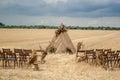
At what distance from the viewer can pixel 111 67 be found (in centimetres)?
2433

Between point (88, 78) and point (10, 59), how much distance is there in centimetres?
723

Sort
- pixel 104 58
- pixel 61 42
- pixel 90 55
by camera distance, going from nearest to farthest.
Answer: pixel 104 58
pixel 90 55
pixel 61 42

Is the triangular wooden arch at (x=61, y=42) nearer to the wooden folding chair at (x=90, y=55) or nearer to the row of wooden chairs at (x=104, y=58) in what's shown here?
the wooden folding chair at (x=90, y=55)

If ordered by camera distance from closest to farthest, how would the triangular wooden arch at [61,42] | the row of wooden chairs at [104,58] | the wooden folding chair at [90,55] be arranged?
the row of wooden chairs at [104,58], the wooden folding chair at [90,55], the triangular wooden arch at [61,42]

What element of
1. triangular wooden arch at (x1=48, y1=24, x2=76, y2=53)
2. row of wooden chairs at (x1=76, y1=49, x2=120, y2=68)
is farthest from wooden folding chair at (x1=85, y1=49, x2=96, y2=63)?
triangular wooden arch at (x1=48, y1=24, x2=76, y2=53)

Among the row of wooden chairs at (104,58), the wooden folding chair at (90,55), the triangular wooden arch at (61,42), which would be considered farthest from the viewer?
the triangular wooden arch at (61,42)

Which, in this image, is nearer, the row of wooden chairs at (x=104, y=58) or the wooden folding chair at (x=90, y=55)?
the row of wooden chairs at (x=104, y=58)

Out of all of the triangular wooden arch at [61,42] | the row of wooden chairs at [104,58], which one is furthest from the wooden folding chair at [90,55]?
the triangular wooden arch at [61,42]

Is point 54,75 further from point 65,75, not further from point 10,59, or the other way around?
point 10,59

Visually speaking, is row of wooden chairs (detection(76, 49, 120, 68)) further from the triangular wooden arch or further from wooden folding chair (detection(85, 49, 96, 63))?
the triangular wooden arch

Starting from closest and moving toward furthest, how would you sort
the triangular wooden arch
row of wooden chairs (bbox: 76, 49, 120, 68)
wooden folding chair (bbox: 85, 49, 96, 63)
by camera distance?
row of wooden chairs (bbox: 76, 49, 120, 68), wooden folding chair (bbox: 85, 49, 96, 63), the triangular wooden arch

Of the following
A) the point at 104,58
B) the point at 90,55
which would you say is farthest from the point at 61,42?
the point at 104,58

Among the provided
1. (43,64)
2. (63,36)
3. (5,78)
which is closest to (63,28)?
(63,36)

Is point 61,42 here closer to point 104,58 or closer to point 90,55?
point 90,55
